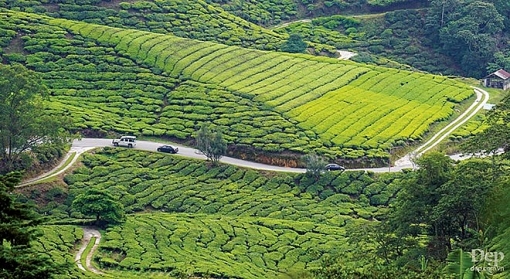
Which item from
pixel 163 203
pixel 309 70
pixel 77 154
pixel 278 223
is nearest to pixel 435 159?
pixel 278 223

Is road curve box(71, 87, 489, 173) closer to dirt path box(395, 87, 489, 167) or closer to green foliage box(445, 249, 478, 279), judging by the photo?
dirt path box(395, 87, 489, 167)

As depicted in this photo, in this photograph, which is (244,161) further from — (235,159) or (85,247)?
(85,247)

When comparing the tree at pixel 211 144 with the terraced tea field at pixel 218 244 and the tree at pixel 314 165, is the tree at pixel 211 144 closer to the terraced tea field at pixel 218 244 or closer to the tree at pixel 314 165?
the tree at pixel 314 165

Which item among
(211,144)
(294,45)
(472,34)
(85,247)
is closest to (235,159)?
(211,144)

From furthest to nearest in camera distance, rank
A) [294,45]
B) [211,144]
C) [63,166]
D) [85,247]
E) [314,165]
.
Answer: [294,45] → [211,144] → [63,166] → [314,165] → [85,247]

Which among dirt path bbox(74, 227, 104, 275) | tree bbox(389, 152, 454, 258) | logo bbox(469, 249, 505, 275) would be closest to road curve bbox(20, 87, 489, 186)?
dirt path bbox(74, 227, 104, 275)
